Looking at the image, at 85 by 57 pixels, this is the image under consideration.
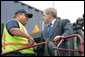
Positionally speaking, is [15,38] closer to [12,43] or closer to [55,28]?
[12,43]

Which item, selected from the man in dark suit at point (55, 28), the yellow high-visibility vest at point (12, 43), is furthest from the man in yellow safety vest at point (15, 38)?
the man in dark suit at point (55, 28)

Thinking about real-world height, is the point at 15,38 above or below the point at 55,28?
below

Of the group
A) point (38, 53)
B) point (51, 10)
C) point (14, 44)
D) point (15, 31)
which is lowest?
point (38, 53)

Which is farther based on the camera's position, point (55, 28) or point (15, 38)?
point (55, 28)

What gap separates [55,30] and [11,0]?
7786 mm

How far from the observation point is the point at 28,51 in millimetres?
3771

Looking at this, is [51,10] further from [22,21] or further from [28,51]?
[28,51]

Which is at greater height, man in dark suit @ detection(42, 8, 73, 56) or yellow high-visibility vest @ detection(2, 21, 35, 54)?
man in dark suit @ detection(42, 8, 73, 56)

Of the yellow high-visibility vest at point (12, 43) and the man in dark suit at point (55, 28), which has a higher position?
the man in dark suit at point (55, 28)

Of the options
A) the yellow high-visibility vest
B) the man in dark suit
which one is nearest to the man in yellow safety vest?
the yellow high-visibility vest

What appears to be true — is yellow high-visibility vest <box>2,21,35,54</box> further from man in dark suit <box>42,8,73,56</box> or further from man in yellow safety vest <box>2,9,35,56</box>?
man in dark suit <box>42,8,73,56</box>

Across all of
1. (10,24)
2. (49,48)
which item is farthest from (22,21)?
(49,48)

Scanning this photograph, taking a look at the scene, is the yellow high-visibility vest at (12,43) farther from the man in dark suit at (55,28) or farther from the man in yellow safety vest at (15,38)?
the man in dark suit at (55,28)

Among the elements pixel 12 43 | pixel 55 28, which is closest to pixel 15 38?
pixel 12 43
